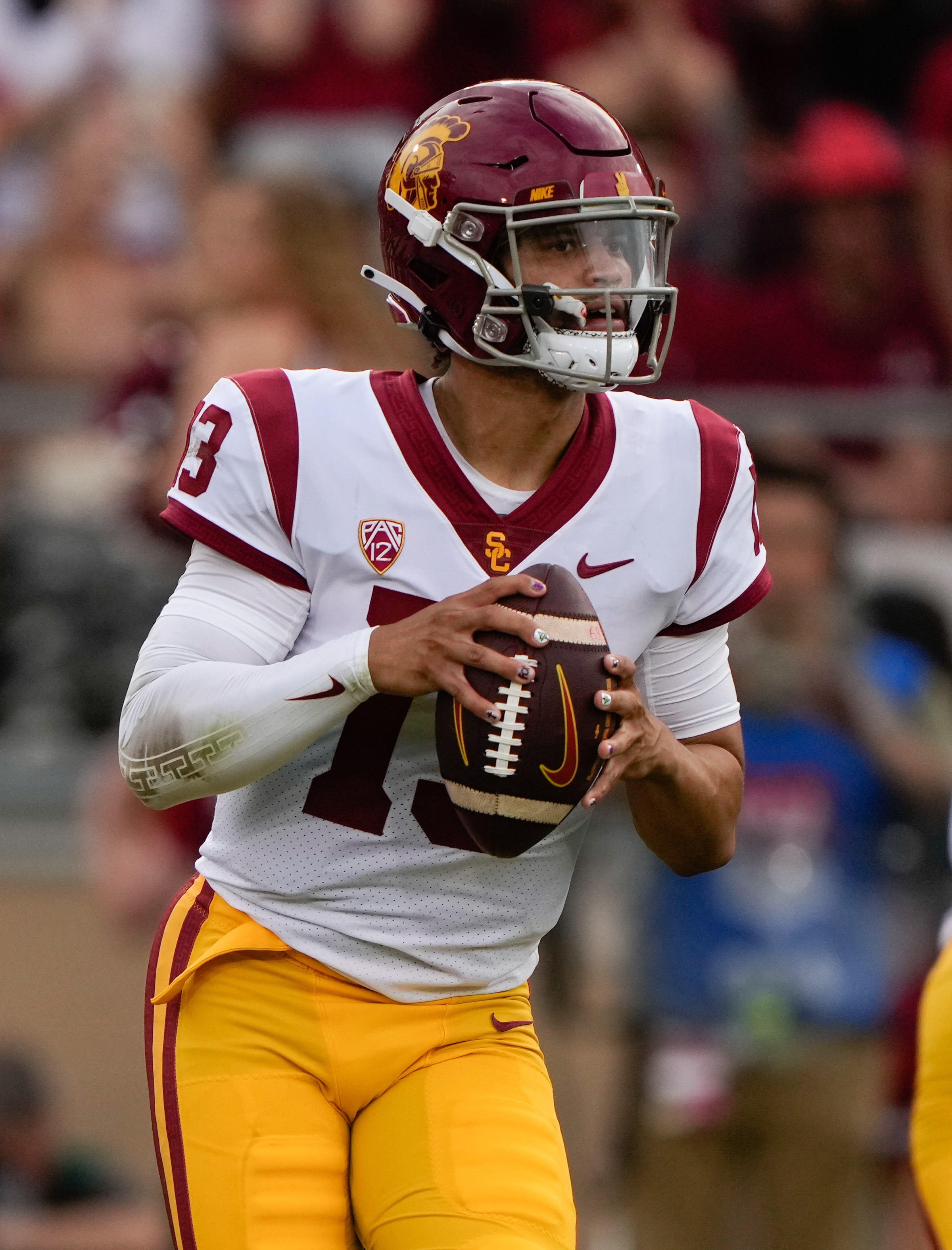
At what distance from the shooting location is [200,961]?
235 cm

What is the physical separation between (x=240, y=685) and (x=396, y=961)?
1.48ft

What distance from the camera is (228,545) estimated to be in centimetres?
231

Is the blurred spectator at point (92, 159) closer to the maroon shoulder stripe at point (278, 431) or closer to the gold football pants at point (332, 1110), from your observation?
the maroon shoulder stripe at point (278, 431)

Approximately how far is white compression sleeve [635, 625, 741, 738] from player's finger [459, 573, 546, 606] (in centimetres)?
41

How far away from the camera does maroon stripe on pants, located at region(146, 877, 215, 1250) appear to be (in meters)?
2.29

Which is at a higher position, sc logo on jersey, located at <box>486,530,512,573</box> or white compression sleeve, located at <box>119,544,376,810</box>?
sc logo on jersey, located at <box>486,530,512,573</box>

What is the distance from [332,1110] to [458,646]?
0.67 metres

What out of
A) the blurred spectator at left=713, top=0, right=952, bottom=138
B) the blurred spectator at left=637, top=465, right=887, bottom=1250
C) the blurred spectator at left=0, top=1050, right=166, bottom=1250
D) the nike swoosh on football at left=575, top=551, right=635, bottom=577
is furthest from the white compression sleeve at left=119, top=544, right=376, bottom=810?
the blurred spectator at left=713, top=0, right=952, bottom=138

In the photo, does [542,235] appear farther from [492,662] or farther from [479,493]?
[492,662]

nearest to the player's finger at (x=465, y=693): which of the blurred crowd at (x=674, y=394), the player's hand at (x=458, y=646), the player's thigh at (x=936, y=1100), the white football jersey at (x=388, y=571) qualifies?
the player's hand at (x=458, y=646)

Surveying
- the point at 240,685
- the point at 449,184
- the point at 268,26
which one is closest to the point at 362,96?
the point at 268,26

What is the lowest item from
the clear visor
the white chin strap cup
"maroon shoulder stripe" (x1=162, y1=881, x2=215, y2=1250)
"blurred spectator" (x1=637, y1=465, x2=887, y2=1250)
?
"blurred spectator" (x1=637, y1=465, x2=887, y2=1250)

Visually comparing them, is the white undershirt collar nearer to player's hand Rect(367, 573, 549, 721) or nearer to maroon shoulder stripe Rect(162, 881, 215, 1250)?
player's hand Rect(367, 573, 549, 721)

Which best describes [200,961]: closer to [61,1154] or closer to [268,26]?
[61,1154]
